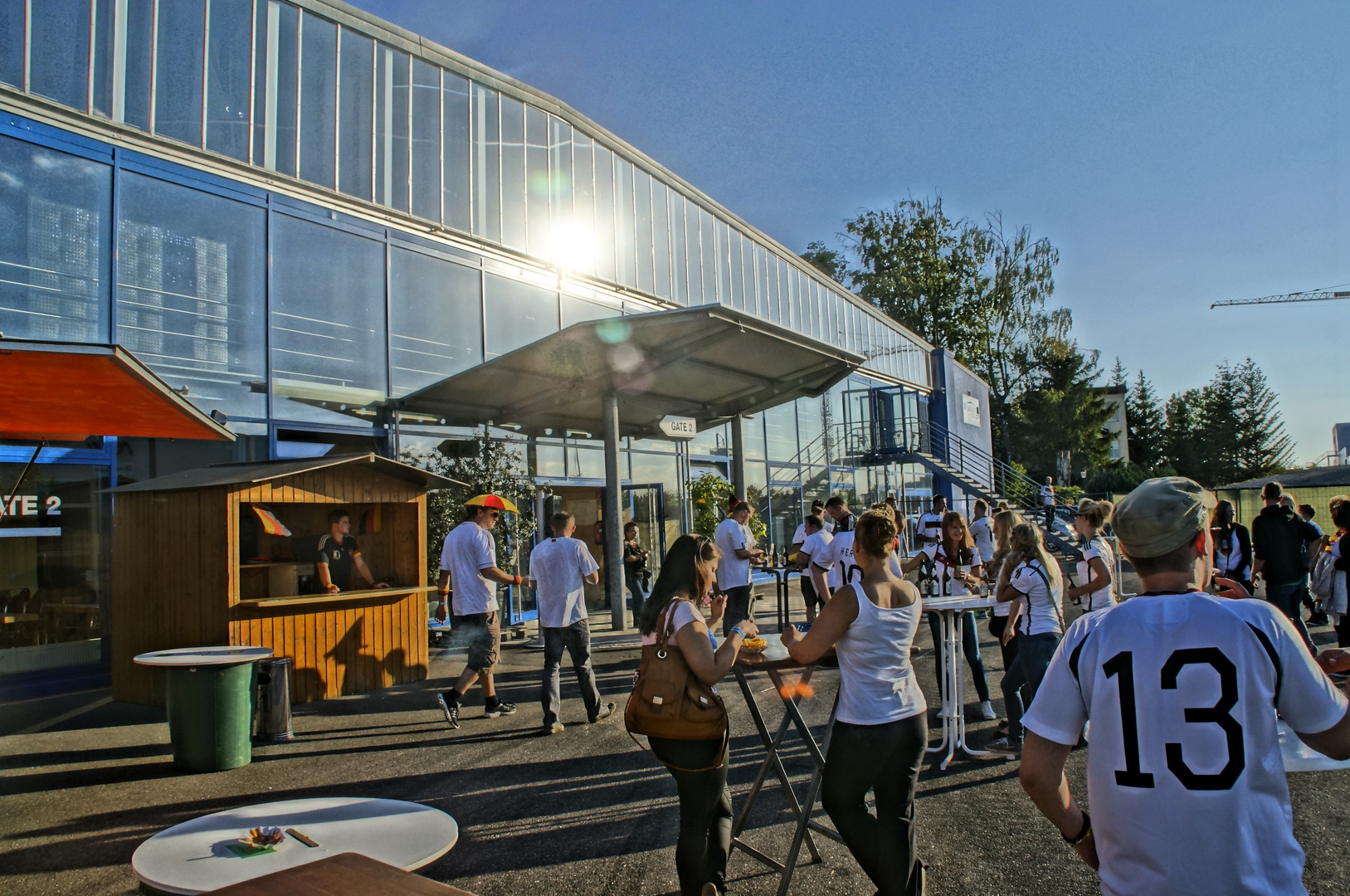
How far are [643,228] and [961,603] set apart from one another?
13.5m

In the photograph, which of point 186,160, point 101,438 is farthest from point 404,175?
point 101,438

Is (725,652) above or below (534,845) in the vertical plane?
above

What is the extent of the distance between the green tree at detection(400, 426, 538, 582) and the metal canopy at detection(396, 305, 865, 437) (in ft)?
1.96

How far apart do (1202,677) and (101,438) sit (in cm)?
1100

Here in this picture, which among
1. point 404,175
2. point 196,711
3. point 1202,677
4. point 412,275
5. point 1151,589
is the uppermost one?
point 404,175

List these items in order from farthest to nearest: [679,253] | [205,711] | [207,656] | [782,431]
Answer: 1. [782,431]
2. [679,253]
3. [207,656]
4. [205,711]

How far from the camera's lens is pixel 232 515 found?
25.9ft

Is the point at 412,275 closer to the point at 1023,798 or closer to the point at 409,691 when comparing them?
the point at 409,691

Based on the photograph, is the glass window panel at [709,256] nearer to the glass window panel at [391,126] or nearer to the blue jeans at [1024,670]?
the glass window panel at [391,126]

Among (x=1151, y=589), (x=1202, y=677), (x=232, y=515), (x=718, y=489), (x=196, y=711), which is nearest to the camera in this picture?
(x=1202, y=677)

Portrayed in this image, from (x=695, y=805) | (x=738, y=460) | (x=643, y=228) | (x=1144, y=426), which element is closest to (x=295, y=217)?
(x=738, y=460)

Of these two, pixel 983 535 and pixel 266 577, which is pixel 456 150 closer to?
pixel 266 577

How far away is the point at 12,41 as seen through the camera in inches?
362

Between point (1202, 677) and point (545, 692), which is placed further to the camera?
point (545, 692)
